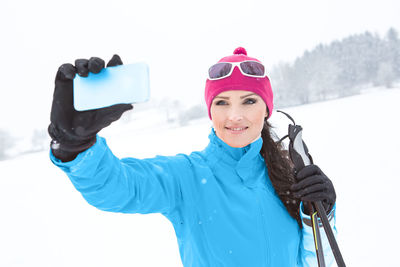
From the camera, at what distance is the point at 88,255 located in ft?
14.2

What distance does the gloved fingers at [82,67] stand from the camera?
84cm

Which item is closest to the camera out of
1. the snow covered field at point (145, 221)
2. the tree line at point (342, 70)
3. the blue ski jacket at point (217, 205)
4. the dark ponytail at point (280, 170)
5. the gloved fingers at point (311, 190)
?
the blue ski jacket at point (217, 205)

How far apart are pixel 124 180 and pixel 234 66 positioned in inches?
37.3

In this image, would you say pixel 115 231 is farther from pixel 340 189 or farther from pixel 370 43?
pixel 370 43

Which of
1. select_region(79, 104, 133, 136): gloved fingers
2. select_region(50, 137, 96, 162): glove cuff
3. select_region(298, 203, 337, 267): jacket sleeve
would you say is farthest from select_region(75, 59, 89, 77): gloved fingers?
select_region(298, 203, 337, 267): jacket sleeve

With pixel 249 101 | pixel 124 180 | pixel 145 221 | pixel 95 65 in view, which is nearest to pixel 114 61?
pixel 95 65

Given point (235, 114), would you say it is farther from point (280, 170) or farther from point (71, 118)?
point (71, 118)

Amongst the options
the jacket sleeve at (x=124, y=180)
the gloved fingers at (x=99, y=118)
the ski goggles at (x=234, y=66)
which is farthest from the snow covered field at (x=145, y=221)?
the gloved fingers at (x=99, y=118)

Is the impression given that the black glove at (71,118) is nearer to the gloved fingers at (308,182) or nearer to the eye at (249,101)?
the eye at (249,101)

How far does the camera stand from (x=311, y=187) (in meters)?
1.36

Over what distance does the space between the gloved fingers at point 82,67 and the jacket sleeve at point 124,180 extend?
255 millimetres

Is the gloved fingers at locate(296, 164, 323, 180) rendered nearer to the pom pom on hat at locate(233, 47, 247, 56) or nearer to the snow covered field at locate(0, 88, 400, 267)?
the snow covered field at locate(0, 88, 400, 267)

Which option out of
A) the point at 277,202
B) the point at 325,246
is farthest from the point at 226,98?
the point at 325,246

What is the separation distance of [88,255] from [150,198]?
3.96 meters
